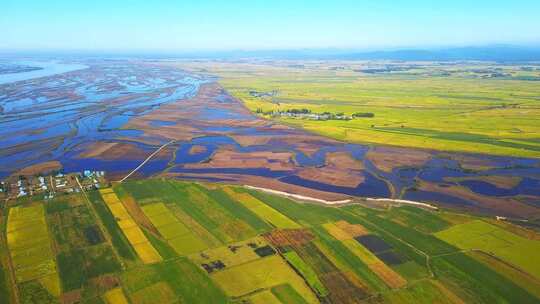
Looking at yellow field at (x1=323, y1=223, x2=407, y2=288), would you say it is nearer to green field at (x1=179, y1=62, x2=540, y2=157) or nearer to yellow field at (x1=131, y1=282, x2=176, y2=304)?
yellow field at (x1=131, y1=282, x2=176, y2=304)

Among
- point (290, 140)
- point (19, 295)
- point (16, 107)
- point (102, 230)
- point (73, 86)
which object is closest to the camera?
point (19, 295)

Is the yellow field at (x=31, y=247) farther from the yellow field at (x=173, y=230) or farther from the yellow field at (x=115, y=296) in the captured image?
the yellow field at (x=173, y=230)

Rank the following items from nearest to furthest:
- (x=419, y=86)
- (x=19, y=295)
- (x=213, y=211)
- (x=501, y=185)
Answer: (x=19, y=295) → (x=213, y=211) → (x=501, y=185) → (x=419, y=86)

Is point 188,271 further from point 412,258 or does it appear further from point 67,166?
point 67,166

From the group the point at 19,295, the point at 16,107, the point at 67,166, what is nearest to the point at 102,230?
the point at 19,295

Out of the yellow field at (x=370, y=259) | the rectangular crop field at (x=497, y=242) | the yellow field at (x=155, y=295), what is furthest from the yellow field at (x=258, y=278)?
the rectangular crop field at (x=497, y=242)

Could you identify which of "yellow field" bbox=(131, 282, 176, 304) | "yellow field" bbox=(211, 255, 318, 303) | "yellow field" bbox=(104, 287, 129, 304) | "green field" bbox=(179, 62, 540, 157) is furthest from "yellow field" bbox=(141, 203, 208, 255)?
"green field" bbox=(179, 62, 540, 157)
